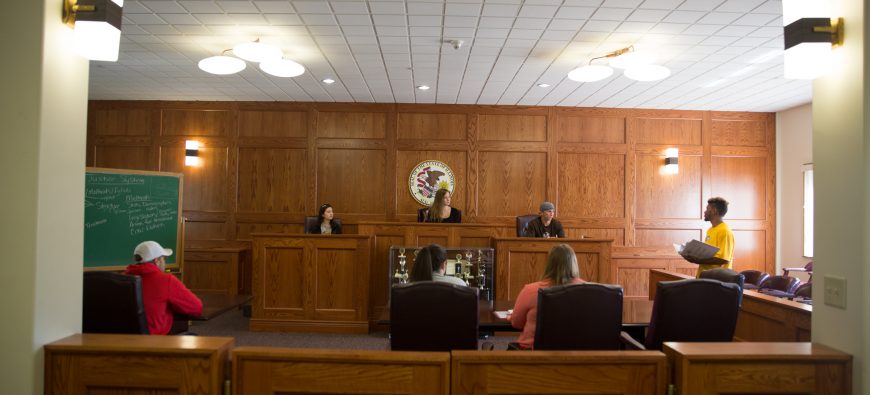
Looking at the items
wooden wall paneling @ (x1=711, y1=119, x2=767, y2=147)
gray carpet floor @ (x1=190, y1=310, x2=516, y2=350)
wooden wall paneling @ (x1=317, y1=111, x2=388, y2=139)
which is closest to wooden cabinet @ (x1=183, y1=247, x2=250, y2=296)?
gray carpet floor @ (x1=190, y1=310, x2=516, y2=350)

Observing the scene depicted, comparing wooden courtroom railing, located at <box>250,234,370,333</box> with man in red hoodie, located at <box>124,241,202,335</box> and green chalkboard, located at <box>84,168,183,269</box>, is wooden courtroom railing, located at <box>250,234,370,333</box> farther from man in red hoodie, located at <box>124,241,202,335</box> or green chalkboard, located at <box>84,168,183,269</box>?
man in red hoodie, located at <box>124,241,202,335</box>

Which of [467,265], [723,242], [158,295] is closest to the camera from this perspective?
[158,295]

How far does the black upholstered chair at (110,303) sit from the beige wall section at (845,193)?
3.36m

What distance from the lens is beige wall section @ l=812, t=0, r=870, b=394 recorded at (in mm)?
1983

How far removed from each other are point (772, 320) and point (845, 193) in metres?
1.83

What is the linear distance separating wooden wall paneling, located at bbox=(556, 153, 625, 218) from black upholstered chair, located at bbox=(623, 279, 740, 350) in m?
5.37

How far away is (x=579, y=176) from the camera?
834 centimetres

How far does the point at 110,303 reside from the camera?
9.91 feet

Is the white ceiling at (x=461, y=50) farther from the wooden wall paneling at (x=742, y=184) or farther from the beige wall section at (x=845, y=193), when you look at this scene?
the beige wall section at (x=845, y=193)

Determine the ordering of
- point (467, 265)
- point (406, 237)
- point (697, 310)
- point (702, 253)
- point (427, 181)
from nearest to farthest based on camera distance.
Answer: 1. point (697, 310)
2. point (702, 253)
3. point (467, 265)
4. point (406, 237)
5. point (427, 181)

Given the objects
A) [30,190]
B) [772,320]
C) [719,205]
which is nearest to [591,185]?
[719,205]

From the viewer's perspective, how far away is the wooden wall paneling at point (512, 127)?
8.32m

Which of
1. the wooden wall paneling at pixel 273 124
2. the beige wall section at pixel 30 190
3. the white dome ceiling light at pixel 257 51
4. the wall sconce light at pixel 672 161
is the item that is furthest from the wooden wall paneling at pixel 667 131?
the beige wall section at pixel 30 190

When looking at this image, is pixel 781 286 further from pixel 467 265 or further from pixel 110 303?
pixel 110 303
